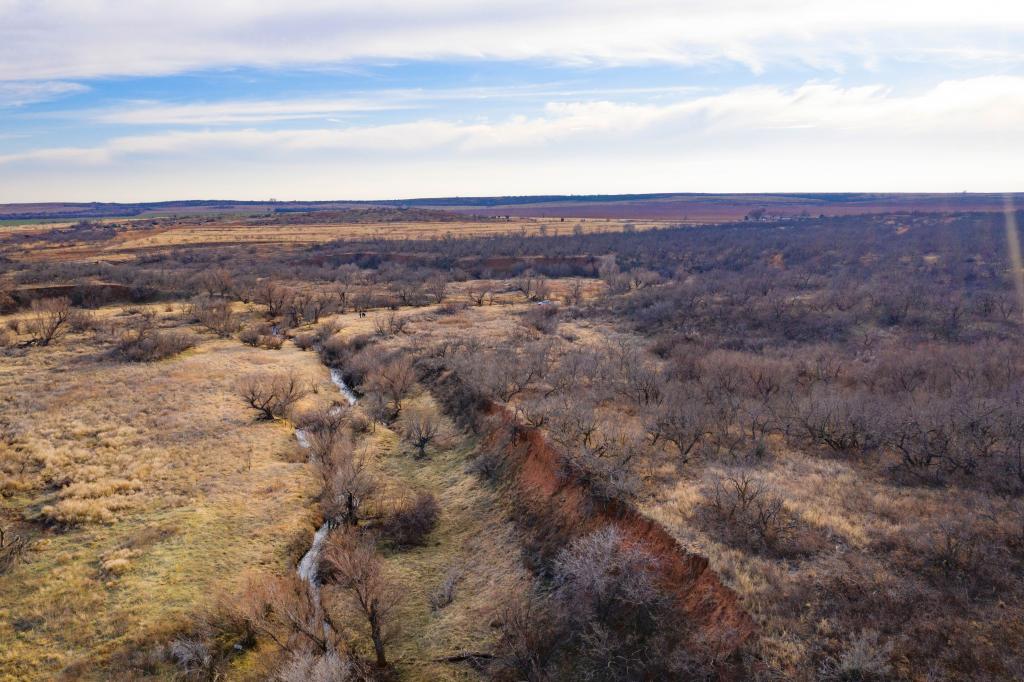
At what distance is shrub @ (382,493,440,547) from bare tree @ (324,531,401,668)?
78.9 inches

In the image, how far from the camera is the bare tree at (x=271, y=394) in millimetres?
32938

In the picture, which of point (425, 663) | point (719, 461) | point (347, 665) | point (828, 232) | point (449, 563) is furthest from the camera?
point (828, 232)

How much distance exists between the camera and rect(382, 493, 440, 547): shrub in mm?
22209

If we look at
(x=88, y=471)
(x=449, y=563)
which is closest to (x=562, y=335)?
(x=449, y=563)

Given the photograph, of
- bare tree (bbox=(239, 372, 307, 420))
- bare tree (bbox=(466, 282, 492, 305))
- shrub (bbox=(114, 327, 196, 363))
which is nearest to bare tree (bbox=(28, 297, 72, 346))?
shrub (bbox=(114, 327, 196, 363))

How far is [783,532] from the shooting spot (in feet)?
55.8

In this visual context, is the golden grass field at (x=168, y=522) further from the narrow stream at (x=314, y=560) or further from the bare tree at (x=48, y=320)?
the bare tree at (x=48, y=320)

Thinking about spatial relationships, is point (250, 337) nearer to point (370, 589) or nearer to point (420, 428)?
point (420, 428)

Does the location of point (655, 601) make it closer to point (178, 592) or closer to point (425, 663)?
point (425, 663)

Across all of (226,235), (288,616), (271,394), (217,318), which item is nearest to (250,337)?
(217,318)

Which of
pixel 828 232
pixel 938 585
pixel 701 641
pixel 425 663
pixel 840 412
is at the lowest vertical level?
pixel 425 663

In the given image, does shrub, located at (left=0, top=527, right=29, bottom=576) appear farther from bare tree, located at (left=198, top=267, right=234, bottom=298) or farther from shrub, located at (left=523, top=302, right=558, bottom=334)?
bare tree, located at (left=198, top=267, right=234, bottom=298)

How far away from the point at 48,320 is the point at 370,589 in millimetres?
48239

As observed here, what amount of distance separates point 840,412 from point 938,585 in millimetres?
10778
